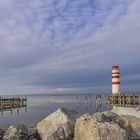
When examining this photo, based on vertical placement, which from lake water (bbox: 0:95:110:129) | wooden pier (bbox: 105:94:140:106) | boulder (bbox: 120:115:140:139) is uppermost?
wooden pier (bbox: 105:94:140:106)

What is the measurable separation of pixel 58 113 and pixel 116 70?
23.4 metres

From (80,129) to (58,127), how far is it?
1531mm

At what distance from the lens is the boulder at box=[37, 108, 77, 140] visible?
1612 cm

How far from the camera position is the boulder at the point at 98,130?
1426 centimetres

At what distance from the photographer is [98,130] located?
1432 cm

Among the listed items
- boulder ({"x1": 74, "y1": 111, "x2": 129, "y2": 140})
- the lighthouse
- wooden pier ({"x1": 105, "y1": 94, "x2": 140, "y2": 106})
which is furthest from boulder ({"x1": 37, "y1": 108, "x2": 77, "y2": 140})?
wooden pier ({"x1": 105, "y1": 94, "x2": 140, "y2": 106})

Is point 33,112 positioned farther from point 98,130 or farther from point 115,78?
point 98,130

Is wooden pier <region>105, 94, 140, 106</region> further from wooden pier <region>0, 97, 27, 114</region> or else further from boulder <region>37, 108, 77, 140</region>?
boulder <region>37, 108, 77, 140</region>

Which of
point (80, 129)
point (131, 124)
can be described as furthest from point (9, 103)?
point (80, 129)

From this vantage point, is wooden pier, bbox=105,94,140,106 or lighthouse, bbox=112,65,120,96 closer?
lighthouse, bbox=112,65,120,96

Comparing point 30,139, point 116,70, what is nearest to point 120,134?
point 30,139

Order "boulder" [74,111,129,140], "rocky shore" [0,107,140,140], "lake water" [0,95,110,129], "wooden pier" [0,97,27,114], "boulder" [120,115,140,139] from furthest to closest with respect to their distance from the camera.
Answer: "wooden pier" [0,97,27,114], "lake water" [0,95,110,129], "boulder" [120,115,140,139], "rocky shore" [0,107,140,140], "boulder" [74,111,129,140]

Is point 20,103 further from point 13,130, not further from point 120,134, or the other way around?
point 120,134

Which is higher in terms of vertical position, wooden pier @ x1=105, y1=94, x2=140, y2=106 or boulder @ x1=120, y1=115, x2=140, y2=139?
wooden pier @ x1=105, y1=94, x2=140, y2=106
